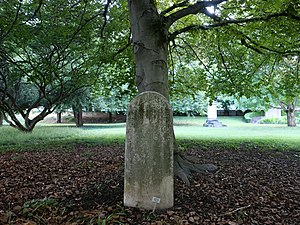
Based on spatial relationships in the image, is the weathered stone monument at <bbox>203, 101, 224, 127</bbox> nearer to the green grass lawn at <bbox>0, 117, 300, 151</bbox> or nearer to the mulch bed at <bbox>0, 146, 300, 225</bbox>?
the green grass lawn at <bbox>0, 117, 300, 151</bbox>

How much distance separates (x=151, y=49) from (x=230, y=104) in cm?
3045

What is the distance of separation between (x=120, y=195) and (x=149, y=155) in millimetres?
840

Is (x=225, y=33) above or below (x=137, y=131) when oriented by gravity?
above

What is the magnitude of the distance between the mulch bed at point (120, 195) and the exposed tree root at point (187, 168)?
13cm

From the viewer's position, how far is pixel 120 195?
3586 millimetres

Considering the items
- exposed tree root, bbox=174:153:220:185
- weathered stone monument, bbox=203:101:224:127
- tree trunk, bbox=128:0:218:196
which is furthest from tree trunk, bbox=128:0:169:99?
weathered stone monument, bbox=203:101:224:127

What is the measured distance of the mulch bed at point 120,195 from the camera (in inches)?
117

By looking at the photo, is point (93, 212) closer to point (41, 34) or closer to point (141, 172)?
point (141, 172)

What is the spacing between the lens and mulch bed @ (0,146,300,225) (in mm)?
2971

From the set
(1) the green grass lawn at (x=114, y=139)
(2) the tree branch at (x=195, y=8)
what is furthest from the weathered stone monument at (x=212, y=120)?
(2) the tree branch at (x=195, y=8)

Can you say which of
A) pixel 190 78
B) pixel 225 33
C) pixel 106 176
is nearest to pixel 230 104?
pixel 190 78

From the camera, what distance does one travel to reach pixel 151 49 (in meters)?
4.46

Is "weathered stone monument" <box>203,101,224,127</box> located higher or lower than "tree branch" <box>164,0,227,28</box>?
lower

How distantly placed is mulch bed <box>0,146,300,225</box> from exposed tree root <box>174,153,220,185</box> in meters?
0.13
